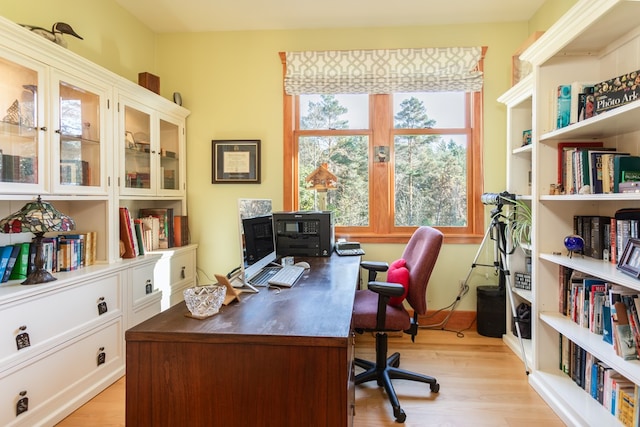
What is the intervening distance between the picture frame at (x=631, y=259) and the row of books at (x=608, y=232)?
0.07 meters

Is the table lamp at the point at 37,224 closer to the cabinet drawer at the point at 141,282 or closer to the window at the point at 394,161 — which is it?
the cabinet drawer at the point at 141,282

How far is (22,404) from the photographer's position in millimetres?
1678

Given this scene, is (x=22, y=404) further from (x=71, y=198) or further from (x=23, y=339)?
(x=71, y=198)

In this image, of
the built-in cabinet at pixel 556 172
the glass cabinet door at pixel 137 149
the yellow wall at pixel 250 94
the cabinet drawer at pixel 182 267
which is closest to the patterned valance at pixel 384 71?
the yellow wall at pixel 250 94

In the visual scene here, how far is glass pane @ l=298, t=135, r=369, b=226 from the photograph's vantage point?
3.24 meters

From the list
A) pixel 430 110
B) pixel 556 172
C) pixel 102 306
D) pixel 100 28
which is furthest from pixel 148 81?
pixel 556 172

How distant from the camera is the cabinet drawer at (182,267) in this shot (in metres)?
2.91

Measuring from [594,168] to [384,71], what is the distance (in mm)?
1819

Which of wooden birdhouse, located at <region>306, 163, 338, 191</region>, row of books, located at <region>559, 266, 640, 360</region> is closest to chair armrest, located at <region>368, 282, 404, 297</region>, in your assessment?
row of books, located at <region>559, 266, 640, 360</region>

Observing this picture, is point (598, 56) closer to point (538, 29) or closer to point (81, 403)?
point (538, 29)

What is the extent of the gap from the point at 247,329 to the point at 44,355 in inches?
53.7

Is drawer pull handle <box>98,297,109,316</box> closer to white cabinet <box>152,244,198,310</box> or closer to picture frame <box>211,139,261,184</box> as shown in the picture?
white cabinet <box>152,244,198,310</box>

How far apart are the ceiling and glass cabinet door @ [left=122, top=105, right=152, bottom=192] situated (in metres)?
0.93

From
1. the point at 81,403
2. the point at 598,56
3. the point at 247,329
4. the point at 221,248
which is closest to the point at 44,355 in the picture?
the point at 81,403
